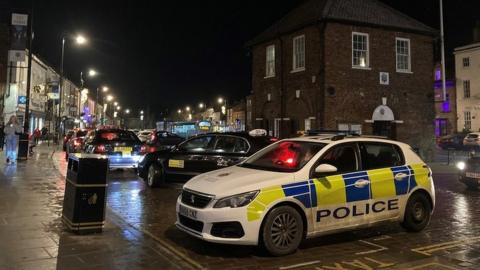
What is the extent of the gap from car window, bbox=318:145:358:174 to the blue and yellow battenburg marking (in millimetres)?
140

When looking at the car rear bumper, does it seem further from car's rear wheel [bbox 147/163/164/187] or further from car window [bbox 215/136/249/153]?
car window [bbox 215/136/249/153]

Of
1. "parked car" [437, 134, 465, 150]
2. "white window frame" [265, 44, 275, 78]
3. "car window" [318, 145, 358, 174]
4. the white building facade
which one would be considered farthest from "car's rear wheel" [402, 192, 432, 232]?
the white building facade

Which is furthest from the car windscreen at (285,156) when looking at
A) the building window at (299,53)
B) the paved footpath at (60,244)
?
the building window at (299,53)

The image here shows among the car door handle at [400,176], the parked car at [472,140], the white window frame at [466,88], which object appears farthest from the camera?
the white window frame at [466,88]

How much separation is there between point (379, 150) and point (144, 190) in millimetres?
6822

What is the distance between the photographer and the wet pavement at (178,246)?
5863mm

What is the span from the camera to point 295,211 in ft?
20.7

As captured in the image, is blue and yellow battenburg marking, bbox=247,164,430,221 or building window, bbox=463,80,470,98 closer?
blue and yellow battenburg marking, bbox=247,164,430,221

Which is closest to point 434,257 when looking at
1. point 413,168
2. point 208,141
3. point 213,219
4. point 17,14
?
point 413,168

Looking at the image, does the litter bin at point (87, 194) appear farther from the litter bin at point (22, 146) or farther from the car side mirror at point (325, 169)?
the litter bin at point (22, 146)

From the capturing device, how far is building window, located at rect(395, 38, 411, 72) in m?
23.9

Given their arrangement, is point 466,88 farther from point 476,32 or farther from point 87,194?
point 87,194

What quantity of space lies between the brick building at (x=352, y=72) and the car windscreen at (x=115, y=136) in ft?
31.1

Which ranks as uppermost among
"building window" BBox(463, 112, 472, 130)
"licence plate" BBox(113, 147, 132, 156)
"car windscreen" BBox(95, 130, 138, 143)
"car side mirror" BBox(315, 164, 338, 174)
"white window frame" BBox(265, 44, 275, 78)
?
"white window frame" BBox(265, 44, 275, 78)
